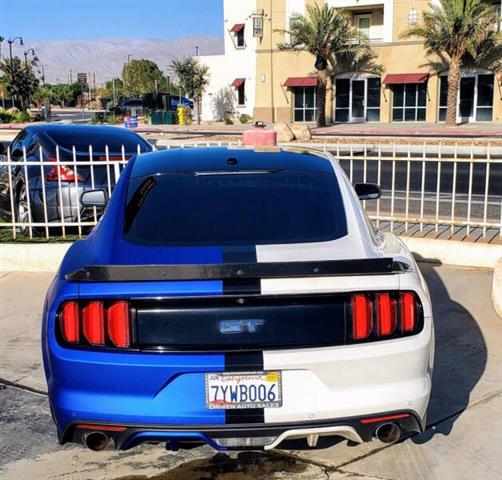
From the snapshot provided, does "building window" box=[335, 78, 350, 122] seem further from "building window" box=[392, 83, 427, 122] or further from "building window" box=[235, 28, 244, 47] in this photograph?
"building window" box=[235, 28, 244, 47]

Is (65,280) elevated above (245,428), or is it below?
above

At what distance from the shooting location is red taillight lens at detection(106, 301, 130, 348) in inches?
122

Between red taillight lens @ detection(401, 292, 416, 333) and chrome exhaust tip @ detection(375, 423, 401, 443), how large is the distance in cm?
43

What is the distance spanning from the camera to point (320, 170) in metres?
4.38

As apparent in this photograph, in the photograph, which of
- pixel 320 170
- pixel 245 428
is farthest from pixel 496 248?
pixel 245 428

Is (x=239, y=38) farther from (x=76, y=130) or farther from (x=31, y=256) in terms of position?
(x=31, y=256)

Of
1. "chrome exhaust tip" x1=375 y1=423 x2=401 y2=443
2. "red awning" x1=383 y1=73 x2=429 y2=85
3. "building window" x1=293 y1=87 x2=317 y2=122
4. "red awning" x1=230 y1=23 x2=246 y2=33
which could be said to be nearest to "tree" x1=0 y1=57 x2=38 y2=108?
"red awning" x1=230 y1=23 x2=246 y2=33

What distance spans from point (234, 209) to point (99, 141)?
5.71m

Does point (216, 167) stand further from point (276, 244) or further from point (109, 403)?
point (109, 403)

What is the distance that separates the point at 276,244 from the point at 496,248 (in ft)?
16.3

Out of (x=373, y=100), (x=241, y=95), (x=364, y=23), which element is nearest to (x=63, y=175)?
(x=373, y=100)

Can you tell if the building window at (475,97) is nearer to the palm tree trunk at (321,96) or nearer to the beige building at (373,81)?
the beige building at (373,81)

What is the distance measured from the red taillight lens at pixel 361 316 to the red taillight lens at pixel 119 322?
1.00 meters

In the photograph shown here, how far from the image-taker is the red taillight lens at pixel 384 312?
3156mm
